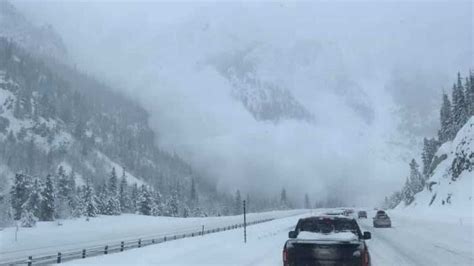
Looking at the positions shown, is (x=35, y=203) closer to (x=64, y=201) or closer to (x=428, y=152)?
(x=64, y=201)

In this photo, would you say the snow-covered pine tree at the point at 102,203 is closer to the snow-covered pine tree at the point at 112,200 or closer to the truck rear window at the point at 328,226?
the snow-covered pine tree at the point at 112,200

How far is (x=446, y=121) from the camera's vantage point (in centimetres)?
12038

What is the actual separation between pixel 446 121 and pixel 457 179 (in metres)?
38.9

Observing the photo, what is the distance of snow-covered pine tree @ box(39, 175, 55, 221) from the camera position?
263 ft

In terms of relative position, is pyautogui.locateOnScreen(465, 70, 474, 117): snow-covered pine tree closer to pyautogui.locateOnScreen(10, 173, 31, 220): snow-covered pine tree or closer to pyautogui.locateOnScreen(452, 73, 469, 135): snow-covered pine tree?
pyautogui.locateOnScreen(452, 73, 469, 135): snow-covered pine tree

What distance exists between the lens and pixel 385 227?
53.0 meters

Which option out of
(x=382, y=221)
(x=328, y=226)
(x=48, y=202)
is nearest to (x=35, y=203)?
(x=48, y=202)

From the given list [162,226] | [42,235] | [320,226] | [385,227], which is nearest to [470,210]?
[385,227]

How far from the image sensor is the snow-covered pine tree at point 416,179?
484ft

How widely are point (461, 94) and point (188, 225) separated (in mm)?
64400

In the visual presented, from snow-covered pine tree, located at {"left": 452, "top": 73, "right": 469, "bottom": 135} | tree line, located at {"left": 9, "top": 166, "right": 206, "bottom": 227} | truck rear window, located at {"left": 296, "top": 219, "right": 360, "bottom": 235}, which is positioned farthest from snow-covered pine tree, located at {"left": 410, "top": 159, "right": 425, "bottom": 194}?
truck rear window, located at {"left": 296, "top": 219, "right": 360, "bottom": 235}

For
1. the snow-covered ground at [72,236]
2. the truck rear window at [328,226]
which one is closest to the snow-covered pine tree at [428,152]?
the snow-covered ground at [72,236]

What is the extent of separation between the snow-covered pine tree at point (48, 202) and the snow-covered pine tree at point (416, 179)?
95850mm

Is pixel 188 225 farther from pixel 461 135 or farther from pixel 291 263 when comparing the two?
pixel 461 135
